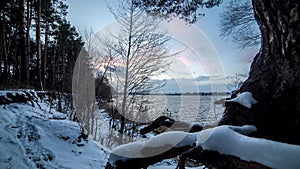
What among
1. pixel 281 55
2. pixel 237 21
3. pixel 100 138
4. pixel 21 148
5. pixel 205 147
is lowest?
pixel 100 138

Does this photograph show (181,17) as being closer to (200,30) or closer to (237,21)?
(200,30)

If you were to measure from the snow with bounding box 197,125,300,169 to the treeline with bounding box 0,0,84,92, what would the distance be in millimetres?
9524

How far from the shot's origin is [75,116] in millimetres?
9391

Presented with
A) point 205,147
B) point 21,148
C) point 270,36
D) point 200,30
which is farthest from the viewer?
point 200,30

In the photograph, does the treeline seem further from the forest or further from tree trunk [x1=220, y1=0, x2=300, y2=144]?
tree trunk [x1=220, y1=0, x2=300, y2=144]

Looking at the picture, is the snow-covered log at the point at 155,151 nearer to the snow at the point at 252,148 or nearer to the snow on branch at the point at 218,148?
the snow on branch at the point at 218,148

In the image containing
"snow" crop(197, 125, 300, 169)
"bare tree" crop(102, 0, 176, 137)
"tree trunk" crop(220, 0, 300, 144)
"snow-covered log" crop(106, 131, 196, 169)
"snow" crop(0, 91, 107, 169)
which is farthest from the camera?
"bare tree" crop(102, 0, 176, 137)

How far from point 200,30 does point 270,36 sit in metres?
3.36

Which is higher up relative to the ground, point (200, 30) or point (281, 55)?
point (200, 30)

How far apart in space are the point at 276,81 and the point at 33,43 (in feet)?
101

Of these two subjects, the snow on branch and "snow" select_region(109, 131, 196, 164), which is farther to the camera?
"snow" select_region(109, 131, 196, 164)

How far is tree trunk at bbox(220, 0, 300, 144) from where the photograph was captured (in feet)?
6.16

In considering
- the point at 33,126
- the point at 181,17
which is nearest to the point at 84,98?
the point at 33,126

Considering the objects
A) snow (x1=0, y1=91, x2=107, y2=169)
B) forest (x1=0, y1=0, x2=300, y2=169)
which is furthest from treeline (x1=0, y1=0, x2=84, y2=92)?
snow (x1=0, y1=91, x2=107, y2=169)
